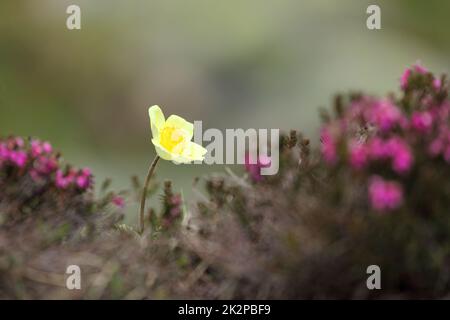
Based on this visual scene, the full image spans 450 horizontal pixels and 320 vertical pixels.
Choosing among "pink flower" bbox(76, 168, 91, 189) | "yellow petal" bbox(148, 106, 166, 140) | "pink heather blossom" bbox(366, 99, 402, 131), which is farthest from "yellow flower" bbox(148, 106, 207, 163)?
"pink heather blossom" bbox(366, 99, 402, 131)

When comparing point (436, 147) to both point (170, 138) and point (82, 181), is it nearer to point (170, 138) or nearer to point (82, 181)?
point (170, 138)

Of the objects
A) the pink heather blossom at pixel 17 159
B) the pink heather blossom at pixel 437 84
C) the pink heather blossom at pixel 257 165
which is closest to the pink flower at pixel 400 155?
the pink heather blossom at pixel 437 84

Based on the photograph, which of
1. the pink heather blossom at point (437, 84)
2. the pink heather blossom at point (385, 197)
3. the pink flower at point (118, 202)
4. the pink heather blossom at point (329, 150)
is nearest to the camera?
the pink heather blossom at point (385, 197)

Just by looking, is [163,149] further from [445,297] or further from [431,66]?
[431,66]

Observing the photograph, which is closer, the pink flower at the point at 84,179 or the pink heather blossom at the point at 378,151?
the pink heather blossom at the point at 378,151

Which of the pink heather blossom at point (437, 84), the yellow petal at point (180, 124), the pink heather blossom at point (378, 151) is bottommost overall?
the pink heather blossom at point (378, 151)

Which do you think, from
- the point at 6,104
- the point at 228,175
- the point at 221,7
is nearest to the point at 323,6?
the point at 221,7

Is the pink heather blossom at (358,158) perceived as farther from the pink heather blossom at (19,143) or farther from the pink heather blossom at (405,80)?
the pink heather blossom at (19,143)

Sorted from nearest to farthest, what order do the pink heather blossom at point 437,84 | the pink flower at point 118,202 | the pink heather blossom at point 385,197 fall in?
the pink heather blossom at point 385,197 → the pink heather blossom at point 437,84 → the pink flower at point 118,202

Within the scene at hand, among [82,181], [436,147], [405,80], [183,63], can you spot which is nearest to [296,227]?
[436,147]

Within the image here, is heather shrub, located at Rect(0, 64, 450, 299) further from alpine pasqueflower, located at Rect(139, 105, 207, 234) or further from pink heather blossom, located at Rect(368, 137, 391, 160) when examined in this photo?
alpine pasqueflower, located at Rect(139, 105, 207, 234)
